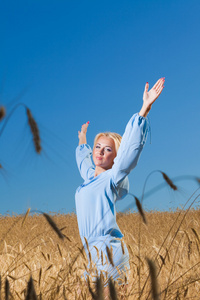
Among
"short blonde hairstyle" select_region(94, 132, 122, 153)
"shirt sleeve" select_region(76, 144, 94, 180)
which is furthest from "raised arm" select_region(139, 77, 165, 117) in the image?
"shirt sleeve" select_region(76, 144, 94, 180)

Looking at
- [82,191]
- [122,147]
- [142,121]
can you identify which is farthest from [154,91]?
[82,191]

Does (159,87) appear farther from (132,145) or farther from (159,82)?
(132,145)

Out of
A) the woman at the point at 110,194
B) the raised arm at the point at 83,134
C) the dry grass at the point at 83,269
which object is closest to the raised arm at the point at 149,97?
the woman at the point at 110,194

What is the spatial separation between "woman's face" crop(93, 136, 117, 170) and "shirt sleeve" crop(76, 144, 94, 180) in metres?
0.38

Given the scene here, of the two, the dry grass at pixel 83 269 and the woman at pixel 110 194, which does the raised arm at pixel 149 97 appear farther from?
the dry grass at pixel 83 269

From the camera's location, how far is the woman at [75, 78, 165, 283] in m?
2.42

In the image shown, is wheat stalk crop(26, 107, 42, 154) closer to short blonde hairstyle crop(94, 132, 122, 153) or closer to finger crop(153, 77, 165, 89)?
finger crop(153, 77, 165, 89)

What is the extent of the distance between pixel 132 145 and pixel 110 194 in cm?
39

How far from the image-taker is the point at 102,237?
2.50m

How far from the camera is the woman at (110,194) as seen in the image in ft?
7.93

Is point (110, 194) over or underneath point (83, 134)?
underneath

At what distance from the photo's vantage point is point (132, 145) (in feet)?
7.95

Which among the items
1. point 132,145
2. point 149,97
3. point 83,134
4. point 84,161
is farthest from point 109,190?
point 83,134

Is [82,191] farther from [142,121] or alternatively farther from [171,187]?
[171,187]
